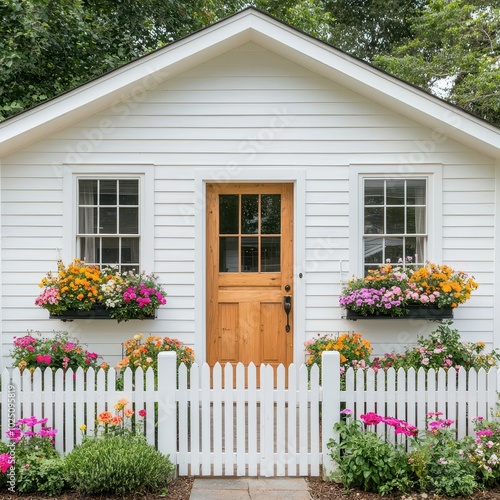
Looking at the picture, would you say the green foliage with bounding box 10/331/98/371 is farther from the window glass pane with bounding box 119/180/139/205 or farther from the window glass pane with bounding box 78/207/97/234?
the window glass pane with bounding box 119/180/139/205

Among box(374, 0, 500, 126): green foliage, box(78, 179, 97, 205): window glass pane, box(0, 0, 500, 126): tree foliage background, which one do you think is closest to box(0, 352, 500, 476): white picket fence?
box(78, 179, 97, 205): window glass pane

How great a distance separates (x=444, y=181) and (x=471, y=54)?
27.7ft

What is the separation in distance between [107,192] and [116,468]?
345cm

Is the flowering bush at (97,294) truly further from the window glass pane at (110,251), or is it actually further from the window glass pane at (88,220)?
the window glass pane at (88,220)

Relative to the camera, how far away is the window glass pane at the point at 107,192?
615 cm

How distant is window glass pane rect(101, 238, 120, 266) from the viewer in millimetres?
6164

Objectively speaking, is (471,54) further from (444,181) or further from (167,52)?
(167,52)

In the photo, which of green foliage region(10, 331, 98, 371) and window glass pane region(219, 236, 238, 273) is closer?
green foliage region(10, 331, 98, 371)

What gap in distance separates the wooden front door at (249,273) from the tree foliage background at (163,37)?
4493 millimetres

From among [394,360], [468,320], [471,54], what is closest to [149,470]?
[394,360]

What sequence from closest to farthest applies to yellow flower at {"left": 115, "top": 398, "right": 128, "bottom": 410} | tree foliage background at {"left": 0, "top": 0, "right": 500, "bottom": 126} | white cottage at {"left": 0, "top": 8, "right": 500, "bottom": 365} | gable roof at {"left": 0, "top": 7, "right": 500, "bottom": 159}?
1. yellow flower at {"left": 115, "top": 398, "right": 128, "bottom": 410}
2. gable roof at {"left": 0, "top": 7, "right": 500, "bottom": 159}
3. white cottage at {"left": 0, "top": 8, "right": 500, "bottom": 365}
4. tree foliage background at {"left": 0, "top": 0, "right": 500, "bottom": 126}

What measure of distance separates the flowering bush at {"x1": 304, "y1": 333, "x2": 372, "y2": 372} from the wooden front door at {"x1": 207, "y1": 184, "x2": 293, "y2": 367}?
50cm

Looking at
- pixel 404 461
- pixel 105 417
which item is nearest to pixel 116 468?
pixel 105 417

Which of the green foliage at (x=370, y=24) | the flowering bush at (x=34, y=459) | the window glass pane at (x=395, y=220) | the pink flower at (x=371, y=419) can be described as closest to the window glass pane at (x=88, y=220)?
the flowering bush at (x=34, y=459)
